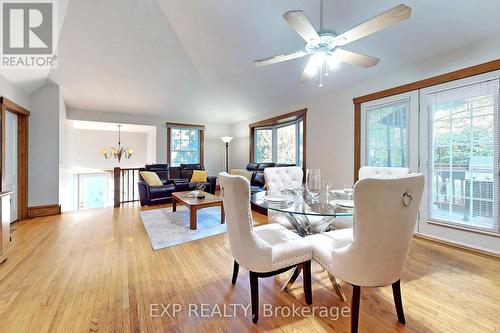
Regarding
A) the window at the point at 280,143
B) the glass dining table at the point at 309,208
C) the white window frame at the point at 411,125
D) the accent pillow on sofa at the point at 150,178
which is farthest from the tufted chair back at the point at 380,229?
the accent pillow on sofa at the point at 150,178

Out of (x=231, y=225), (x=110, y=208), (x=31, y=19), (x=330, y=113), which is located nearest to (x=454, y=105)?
(x=330, y=113)

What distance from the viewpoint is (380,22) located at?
1.58 m

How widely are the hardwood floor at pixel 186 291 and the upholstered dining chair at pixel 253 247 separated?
302mm

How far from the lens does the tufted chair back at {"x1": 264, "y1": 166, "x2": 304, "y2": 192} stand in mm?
2834

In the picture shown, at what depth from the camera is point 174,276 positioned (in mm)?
2102

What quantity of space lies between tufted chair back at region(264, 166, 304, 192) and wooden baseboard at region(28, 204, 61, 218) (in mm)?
4371


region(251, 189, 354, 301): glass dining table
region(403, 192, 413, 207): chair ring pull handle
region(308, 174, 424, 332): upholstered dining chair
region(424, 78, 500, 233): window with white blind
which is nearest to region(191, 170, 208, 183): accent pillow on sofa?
region(251, 189, 354, 301): glass dining table

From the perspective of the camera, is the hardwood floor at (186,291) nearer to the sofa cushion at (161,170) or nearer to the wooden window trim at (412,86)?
the wooden window trim at (412,86)

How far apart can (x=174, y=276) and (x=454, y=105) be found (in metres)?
3.81

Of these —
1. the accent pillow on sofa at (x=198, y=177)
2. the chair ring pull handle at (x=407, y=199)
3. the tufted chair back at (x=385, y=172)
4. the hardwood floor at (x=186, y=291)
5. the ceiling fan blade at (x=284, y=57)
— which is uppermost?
the ceiling fan blade at (x=284, y=57)

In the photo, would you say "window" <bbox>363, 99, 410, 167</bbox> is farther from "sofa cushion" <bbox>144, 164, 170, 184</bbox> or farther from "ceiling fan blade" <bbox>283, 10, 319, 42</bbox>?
"sofa cushion" <bbox>144, 164, 170, 184</bbox>

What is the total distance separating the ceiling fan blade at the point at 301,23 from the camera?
5.08 feet

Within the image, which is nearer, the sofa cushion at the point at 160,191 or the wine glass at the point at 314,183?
the wine glass at the point at 314,183

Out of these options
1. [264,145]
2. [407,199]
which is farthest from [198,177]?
[407,199]
